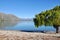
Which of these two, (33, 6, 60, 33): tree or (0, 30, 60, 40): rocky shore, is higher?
(33, 6, 60, 33): tree

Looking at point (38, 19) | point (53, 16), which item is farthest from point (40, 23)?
point (53, 16)

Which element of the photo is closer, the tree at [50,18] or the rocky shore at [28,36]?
the rocky shore at [28,36]

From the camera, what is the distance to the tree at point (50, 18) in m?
40.1

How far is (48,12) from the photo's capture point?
4234 cm

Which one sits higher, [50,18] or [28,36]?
[50,18]

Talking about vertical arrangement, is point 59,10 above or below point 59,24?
above

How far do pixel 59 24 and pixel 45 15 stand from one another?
13.9 ft

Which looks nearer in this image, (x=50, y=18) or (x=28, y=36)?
(x=28, y=36)

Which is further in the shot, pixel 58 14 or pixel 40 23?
pixel 40 23

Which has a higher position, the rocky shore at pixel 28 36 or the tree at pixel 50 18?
the tree at pixel 50 18

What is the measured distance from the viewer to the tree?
40062mm

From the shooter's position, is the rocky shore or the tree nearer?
the rocky shore

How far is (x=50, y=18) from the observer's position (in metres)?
40.9

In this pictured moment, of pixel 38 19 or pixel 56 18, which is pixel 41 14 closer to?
pixel 38 19
